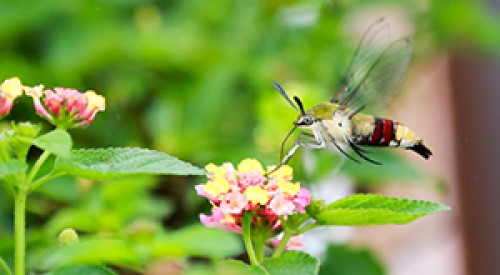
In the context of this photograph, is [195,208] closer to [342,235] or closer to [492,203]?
[342,235]

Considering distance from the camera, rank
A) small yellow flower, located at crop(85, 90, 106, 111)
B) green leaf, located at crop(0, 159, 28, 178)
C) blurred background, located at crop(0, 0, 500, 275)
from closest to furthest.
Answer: green leaf, located at crop(0, 159, 28, 178)
small yellow flower, located at crop(85, 90, 106, 111)
blurred background, located at crop(0, 0, 500, 275)

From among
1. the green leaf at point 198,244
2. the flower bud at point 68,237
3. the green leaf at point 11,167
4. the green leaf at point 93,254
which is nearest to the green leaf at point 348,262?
the green leaf at point 198,244

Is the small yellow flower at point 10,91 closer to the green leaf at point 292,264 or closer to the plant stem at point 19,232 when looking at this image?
the plant stem at point 19,232

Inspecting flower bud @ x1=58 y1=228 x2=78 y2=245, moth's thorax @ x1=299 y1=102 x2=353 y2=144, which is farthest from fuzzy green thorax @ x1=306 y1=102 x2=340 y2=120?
flower bud @ x1=58 y1=228 x2=78 y2=245

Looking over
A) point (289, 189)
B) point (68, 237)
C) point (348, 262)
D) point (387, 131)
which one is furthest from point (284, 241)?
point (348, 262)

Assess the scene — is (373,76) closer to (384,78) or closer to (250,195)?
(384,78)

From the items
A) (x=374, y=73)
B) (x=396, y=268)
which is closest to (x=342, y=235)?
(x=396, y=268)

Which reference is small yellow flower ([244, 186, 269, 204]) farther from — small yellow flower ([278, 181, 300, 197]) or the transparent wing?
the transparent wing
